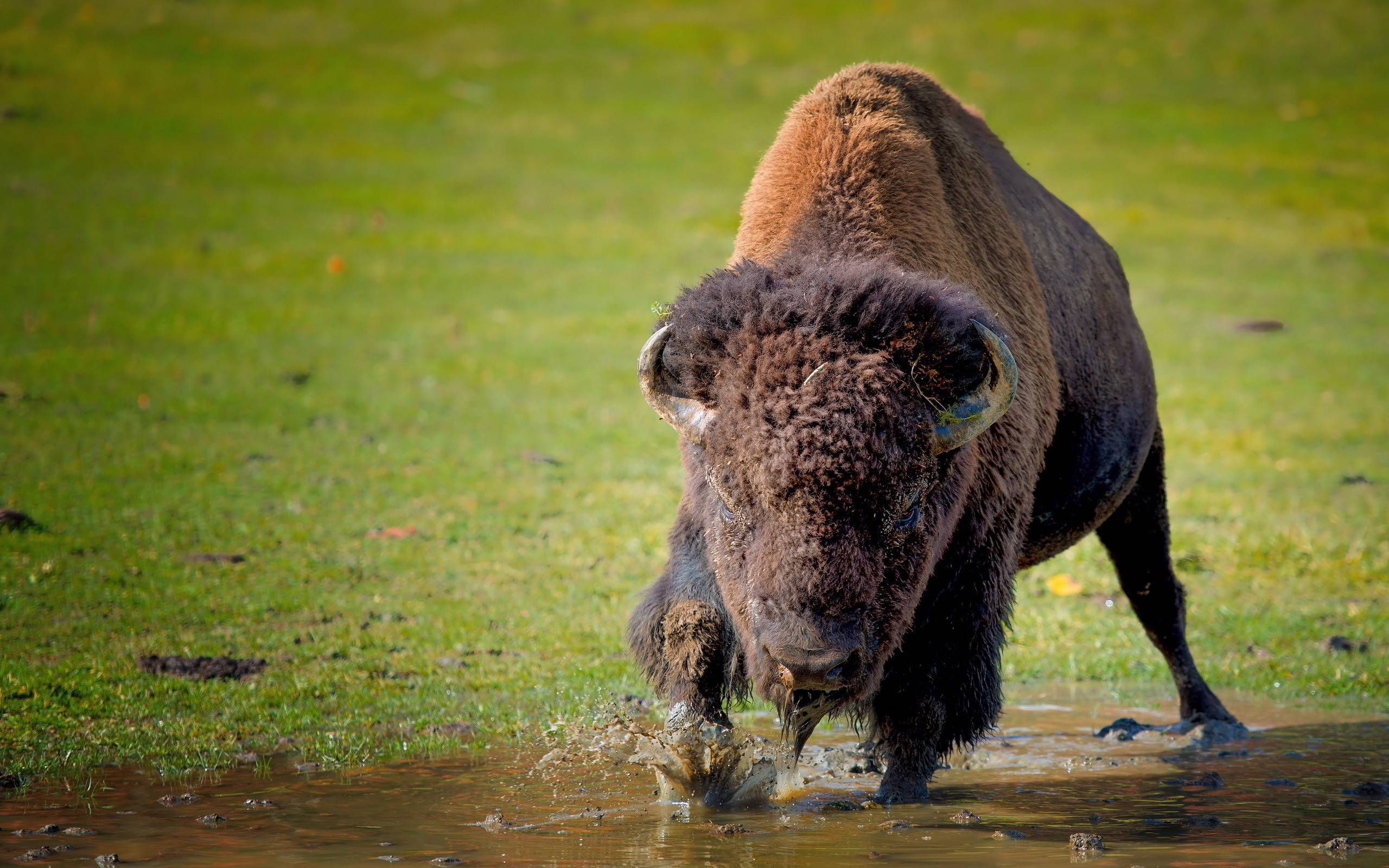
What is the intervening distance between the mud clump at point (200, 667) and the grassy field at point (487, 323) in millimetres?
177

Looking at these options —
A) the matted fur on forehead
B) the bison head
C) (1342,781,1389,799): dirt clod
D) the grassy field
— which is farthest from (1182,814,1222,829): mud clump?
the grassy field

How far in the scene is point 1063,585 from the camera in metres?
11.1

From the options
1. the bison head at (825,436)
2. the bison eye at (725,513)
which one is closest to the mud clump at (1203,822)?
the bison head at (825,436)

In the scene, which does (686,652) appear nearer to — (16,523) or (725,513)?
(725,513)

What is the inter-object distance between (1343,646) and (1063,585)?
87.0 inches

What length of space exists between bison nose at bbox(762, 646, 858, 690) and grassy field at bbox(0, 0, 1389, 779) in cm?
282

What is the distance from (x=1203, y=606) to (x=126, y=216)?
24.4 metres

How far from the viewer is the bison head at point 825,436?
5008 millimetres

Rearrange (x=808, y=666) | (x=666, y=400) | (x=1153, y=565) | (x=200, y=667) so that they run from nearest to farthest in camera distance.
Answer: (x=808, y=666) → (x=666, y=400) → (x=200, y=667) → (x=1153, y=565)

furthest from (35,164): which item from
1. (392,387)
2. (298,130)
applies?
(392,387)

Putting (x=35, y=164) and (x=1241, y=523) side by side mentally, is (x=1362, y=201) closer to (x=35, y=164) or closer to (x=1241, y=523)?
(x=1241, y=523)

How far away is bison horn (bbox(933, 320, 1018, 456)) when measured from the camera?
5.39 m

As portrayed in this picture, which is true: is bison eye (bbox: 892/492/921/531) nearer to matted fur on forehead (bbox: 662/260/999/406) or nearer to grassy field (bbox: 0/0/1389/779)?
matted fur on forehead (bbox: 662/260/999/406)

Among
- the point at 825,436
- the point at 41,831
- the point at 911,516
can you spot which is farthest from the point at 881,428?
the point at 41,831
